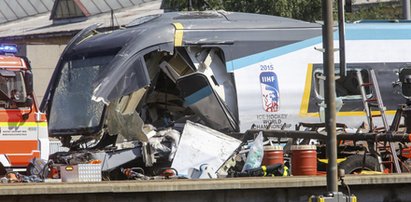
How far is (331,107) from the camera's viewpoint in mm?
11336

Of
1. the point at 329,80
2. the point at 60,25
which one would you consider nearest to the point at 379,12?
the point at 60,25

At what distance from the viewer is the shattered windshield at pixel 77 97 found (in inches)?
717

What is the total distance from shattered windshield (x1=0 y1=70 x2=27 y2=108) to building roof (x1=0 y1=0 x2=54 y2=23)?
35452mm

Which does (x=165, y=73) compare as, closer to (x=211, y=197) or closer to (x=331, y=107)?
(x=211, y=197)

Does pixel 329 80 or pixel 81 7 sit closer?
pixel 329 80

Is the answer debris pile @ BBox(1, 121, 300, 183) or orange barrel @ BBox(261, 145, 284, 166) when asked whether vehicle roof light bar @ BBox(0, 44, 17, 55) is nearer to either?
debris pile @ BBox(1, 121, 300, 183)

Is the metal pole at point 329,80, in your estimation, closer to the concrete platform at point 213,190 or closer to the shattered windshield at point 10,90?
the concrete platform at point 213,190

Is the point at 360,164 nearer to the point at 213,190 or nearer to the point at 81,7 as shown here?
the point at 213,190

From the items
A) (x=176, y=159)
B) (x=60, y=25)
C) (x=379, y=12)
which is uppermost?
(x=176, y=159)

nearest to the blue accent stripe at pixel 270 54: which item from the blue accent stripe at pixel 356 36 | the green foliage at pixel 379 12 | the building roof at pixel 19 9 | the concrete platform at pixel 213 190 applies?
the blue accent stripe at pixel 356 36

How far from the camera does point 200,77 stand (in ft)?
58.7

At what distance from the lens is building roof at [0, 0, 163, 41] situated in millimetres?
46625

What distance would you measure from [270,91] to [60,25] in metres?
32.5

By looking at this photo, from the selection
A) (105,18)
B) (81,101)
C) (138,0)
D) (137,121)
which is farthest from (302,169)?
(138,0)
